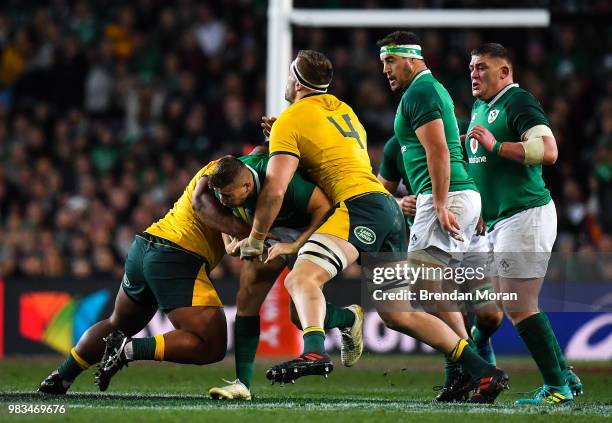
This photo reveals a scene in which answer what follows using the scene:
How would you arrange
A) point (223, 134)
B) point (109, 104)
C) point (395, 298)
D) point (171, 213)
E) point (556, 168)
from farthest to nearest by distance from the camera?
1. point (109, 104)
2. point (223, 134)
3. point (556, 168)
4. point (171, 213)
5. point (395, 298)

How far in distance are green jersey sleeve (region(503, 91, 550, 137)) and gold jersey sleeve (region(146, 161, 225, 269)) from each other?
1.95 metres

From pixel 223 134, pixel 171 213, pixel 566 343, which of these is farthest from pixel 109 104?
pixel 171 213

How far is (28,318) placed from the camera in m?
13.2

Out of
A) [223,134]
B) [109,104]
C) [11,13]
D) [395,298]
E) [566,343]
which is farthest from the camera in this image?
[11,13]


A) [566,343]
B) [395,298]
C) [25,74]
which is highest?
[25,74]

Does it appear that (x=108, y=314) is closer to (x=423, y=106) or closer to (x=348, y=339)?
(x=348, y=339)

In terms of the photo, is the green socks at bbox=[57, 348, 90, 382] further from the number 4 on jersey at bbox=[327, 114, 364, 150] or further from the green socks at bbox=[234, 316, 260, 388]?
the number 4 on jersey at bbox=[327, 114, 364, 150]

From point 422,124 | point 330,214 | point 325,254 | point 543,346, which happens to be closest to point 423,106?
point 422,124

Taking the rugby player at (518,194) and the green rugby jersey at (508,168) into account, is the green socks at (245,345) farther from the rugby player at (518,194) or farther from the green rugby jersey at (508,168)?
the green rugby jersey at (508,168)

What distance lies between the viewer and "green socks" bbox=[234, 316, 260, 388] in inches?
304

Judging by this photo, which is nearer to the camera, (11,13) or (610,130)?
(610,130)

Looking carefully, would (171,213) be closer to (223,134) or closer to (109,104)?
(223,134)

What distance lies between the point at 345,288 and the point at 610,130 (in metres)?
4.04

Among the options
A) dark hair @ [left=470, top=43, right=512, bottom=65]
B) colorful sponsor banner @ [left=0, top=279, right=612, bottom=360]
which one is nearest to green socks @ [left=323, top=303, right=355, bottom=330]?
dark hair @ [left=470, top=43, right=512, bottom=65]
